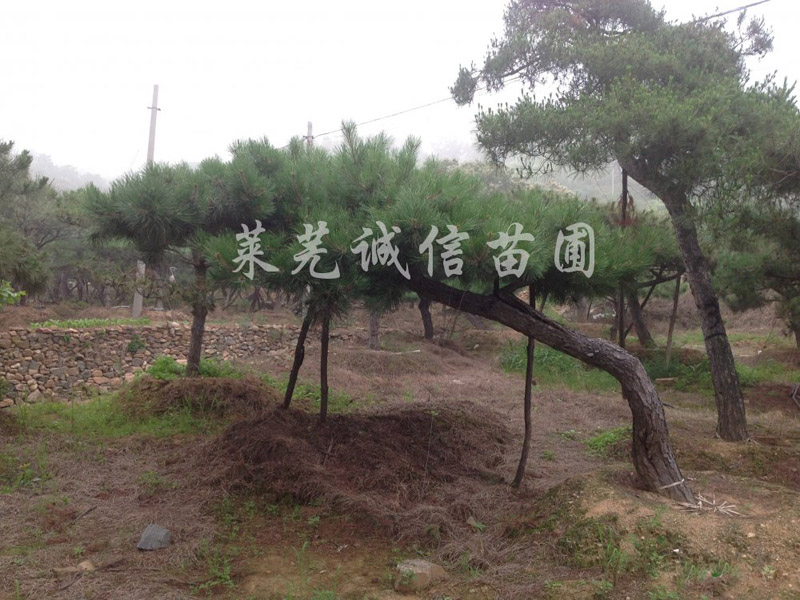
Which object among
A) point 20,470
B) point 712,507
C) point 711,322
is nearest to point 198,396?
point 20,470

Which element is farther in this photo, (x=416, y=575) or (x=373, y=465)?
(x=373, y=465)

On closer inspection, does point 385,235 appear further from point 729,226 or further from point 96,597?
Result: point 729,226

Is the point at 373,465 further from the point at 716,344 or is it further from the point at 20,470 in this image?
the point at 716,344

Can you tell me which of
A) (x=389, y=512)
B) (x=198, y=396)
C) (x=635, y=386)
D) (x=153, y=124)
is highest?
(x=153, y=124)

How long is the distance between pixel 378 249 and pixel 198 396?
3.61 metres

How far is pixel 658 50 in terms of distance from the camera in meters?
5.89

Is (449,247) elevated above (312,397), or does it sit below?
above

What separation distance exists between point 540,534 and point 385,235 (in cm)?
184

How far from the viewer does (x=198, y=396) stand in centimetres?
624

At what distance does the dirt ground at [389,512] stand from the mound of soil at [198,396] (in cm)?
29

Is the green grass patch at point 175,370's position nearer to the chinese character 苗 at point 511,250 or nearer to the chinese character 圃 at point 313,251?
the chinese character 圃 at point 313,251

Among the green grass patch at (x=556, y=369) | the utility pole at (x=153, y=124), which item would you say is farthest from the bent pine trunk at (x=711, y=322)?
the utility pole at (x=153, y=124)

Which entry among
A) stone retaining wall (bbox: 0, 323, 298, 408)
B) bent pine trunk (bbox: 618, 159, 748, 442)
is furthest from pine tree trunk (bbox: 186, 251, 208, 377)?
bent pine trunk (bbox: 618, 159, 748, 442)

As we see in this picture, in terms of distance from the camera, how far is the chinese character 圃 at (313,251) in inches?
138
